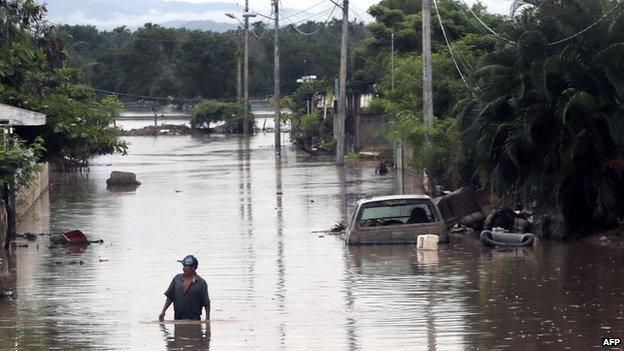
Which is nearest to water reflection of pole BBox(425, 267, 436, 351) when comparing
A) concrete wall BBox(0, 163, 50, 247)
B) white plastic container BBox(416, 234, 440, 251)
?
white plastic container BBox(416, 234, 440, 251)

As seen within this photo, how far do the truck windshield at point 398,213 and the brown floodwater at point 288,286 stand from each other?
723 millimetres

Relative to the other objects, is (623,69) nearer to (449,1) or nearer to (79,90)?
(79,90)

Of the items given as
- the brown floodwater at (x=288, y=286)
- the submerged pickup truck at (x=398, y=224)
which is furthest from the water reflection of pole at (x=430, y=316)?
the submerged pickup truck at (x=398, y=224)

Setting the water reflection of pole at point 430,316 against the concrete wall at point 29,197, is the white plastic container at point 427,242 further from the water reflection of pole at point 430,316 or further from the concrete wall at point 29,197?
the concrete wall at point 29,197

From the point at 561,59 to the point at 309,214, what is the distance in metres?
12.0

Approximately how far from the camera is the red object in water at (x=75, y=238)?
94.5ft

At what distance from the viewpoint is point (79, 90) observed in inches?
1531

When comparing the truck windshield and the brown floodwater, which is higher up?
the truck windshield

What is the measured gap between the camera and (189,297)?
623 inches

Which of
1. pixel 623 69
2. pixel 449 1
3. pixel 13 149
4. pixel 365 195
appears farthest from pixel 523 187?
pixel 449 1

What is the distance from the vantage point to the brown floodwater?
14.9m

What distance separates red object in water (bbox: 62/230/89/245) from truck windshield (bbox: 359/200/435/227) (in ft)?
21.5

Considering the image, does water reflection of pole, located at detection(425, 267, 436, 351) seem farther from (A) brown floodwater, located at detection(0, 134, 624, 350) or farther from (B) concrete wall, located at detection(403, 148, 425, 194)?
(B) concrete wall, located at detection(403, 148, 425, 194)

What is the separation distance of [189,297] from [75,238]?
13.7 meters
